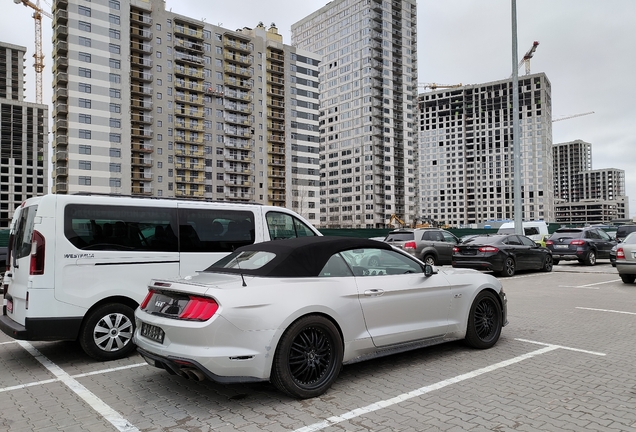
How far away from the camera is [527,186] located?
158000 mm

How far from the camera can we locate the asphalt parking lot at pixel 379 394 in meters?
3.72

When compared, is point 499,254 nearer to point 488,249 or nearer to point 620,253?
point 488,249

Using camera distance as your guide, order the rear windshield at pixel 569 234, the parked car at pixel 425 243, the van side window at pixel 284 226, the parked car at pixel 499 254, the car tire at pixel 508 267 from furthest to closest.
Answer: the rear windshield at pixel 569 234, the parked car at pixel 425 243, the car tire at pixel 508 267, the parked car at pixel 499 254, the van side window at pixel 284 226

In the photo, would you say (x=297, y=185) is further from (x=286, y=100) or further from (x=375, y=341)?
(x=375, y=341)

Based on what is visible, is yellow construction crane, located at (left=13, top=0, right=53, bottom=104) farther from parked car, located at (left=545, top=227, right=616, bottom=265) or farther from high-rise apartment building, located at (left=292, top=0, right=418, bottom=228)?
parked car, located at (left=545, top=227, right=616, bottom=265)

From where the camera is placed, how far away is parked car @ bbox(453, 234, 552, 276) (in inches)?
591

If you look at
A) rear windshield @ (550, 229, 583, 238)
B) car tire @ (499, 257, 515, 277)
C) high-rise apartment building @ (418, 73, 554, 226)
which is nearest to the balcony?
rear windshield @ (550, 229, 583, 238)

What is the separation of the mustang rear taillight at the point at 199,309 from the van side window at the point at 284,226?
11.3 feet

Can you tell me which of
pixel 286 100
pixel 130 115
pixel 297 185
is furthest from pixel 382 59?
pixel 130 115

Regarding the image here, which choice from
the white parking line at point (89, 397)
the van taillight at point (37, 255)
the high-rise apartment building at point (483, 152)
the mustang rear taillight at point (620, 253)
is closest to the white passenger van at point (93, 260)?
the van taillight at point (37, 255)

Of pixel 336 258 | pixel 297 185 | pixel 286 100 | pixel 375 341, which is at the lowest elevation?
pixel 375 341

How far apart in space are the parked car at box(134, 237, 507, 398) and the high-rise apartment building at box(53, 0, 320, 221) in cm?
5867

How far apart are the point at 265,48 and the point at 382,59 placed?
126 feet

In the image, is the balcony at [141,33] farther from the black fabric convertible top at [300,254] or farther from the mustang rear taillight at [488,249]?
the black fabric convertible top at [300,254]
